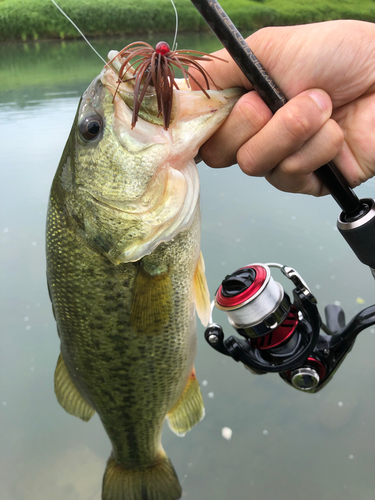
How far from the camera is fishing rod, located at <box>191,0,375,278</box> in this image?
0.91 meters

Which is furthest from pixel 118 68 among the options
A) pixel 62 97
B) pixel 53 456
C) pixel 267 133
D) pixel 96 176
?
pixel 62 97

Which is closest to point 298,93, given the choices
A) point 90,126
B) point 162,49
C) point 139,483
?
point 162,49

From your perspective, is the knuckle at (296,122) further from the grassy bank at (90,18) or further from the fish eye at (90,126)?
the grassy bank at (90,18)

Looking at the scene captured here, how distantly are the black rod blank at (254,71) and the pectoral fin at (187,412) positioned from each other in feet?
3.28

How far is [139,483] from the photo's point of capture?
1.67 m

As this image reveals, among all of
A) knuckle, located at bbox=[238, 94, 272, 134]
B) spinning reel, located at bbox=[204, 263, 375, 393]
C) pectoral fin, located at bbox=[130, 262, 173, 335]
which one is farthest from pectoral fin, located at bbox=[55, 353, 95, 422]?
knuckle, located at bbox=[238, 94, 272, 134]

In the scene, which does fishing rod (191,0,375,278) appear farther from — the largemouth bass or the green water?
the green water

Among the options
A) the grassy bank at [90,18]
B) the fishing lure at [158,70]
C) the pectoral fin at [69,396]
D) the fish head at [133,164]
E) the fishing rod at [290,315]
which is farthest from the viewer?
the grassy bank at [90,18]

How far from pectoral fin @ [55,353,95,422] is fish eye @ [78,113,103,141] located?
38.3 inches

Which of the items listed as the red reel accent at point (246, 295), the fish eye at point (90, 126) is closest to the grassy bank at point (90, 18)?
the fish eye at point (90, 126)

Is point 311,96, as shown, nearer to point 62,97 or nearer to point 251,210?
point 251,210

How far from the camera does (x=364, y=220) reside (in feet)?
3.52

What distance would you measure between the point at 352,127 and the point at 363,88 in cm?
14

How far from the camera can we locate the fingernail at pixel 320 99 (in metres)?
1.02
